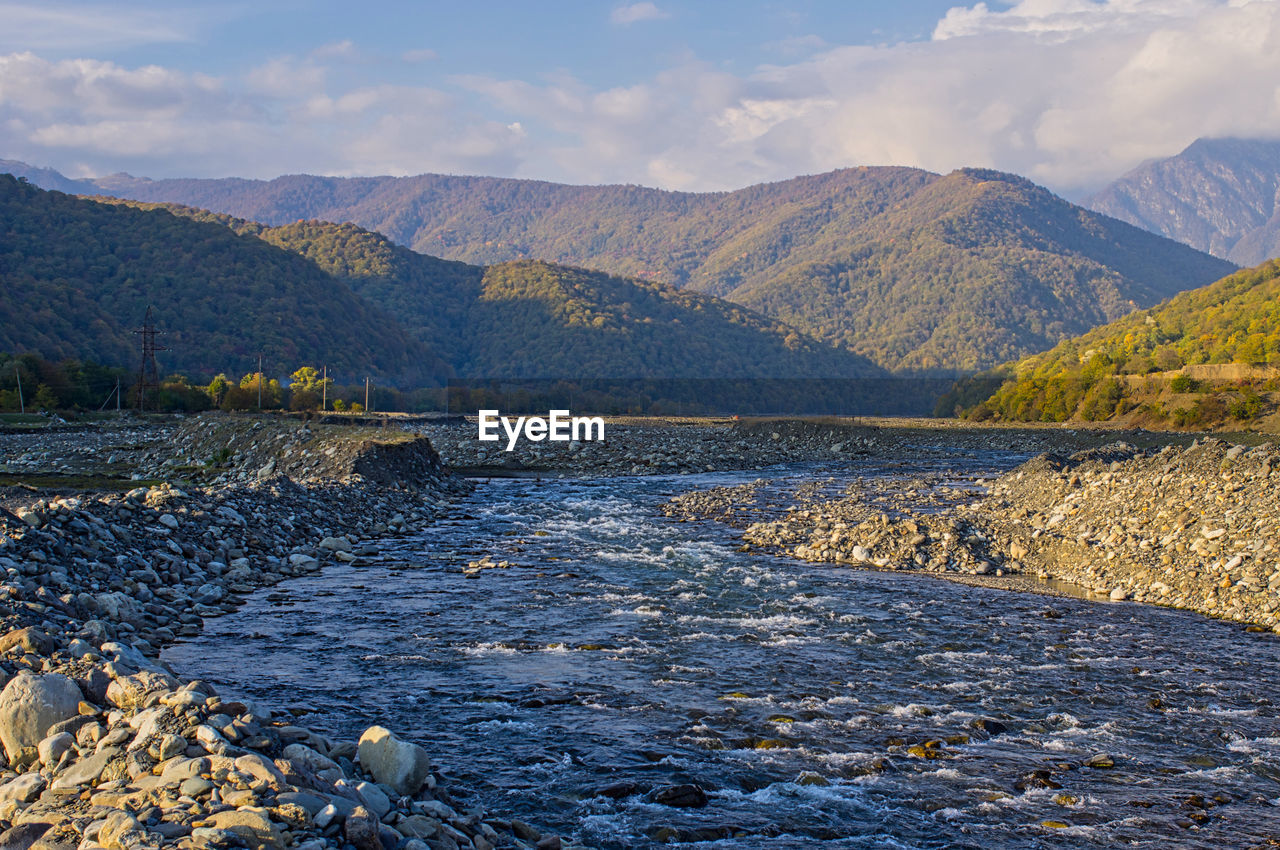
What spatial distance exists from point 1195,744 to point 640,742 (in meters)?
4.84

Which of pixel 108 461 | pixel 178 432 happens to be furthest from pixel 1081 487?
pixel 178 432

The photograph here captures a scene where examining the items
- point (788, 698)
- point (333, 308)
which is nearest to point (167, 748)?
point (788, 698)

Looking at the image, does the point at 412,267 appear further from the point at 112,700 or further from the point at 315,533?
the point at 112,700

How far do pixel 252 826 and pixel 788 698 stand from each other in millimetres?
5560

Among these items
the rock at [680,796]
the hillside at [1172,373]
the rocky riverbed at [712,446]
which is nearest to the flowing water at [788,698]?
the rock at [680,796]

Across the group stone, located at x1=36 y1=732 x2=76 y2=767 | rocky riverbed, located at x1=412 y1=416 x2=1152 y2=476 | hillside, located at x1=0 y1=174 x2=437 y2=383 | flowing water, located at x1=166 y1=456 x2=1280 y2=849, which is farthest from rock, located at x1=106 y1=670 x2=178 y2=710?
hillside, located at x1=0 y1=174 x2=437 y2=383

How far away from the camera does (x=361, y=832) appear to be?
16.0 feet

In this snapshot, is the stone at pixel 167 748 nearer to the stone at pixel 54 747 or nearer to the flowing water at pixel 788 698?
the stone at pixel 54 747

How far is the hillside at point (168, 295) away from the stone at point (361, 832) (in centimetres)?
7965

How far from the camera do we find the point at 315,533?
1788 centimetres

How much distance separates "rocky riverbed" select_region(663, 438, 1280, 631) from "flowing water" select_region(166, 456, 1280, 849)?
1.02 m

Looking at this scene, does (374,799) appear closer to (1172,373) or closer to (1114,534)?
(1114,534)

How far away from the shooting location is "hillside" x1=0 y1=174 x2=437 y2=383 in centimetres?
7919

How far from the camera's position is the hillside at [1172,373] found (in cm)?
5722
